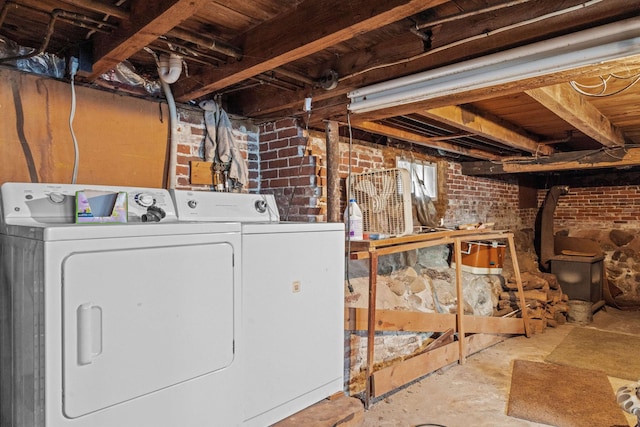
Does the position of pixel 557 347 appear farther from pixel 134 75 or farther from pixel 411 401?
pixel 134 75

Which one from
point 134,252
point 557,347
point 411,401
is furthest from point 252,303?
point 557,347

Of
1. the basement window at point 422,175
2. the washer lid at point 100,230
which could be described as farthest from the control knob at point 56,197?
→ the basement window at point 422,175

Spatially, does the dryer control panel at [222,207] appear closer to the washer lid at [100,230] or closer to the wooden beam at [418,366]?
the washer lid at [100,230]

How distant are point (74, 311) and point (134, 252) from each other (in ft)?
0.80

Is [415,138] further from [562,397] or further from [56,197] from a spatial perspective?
[56,197]

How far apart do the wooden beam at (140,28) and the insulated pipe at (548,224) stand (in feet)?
21.1

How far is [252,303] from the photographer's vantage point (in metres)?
1.75

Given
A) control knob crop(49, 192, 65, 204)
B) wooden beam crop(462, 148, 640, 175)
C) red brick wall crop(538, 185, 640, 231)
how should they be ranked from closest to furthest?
control knob crop(49, 192, 65, 204)
wooden beam crop(462, 148, 640, 175)
red brick wall crop(538, 185, 640, 231)

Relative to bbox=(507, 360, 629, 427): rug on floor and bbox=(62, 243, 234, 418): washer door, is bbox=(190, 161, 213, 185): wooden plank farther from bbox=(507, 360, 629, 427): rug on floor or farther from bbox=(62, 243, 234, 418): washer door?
bbox=(507, 360, 629, 427): rug on floor

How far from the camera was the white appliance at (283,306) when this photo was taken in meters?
1.75

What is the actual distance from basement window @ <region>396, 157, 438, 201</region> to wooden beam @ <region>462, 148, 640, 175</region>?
2.47 feet

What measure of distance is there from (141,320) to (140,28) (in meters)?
1.06

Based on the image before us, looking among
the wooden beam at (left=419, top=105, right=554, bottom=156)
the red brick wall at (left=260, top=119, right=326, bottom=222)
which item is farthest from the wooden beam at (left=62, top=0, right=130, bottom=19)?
the wooden beam at (left=419, top=105, right=554, bottom=156)

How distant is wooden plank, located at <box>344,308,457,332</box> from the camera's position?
3.10 meters
